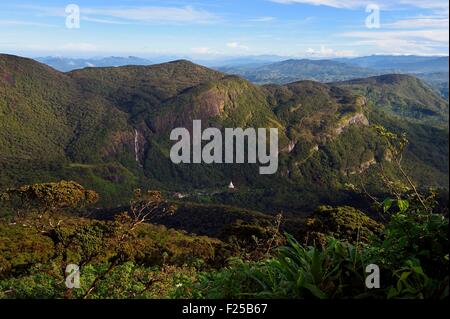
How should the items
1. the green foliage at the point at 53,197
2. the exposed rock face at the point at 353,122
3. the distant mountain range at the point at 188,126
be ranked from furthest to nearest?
1. the exposed rock face at the point at 353,122
2. the distant mountain range at the point at 188,126
3. the green foliage at the point at 53,197

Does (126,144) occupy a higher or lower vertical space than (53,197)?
lower

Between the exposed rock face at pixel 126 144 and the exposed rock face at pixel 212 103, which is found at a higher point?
the exposed rock face at pixel 212 103

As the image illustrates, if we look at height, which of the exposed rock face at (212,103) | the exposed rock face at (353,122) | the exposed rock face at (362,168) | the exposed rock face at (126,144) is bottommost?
the exposed rock face at (362,168)

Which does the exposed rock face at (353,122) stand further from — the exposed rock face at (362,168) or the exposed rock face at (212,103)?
the exposed rock face at (212,103)

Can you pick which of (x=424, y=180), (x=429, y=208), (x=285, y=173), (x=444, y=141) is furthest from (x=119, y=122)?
(x=429, y=208)

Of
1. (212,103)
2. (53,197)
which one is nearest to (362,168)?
(212,103)

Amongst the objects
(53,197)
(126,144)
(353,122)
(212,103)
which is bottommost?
(126,144)

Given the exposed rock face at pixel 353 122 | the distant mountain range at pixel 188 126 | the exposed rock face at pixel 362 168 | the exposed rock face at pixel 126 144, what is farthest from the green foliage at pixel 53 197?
the exposed rock face at pixel 353 122

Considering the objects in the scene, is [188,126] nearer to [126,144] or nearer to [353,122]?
[126,144]

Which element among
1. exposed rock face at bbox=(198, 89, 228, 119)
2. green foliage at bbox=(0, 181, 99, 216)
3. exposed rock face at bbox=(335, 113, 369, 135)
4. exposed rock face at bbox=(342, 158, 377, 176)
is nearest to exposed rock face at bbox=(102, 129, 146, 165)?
exposed rock face at bbox=(198, 89, 228, 119)
